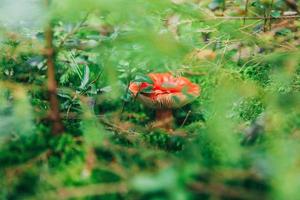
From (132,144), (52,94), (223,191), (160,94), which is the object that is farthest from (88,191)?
(160,94)

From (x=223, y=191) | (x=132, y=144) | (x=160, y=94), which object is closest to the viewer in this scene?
(x=223, y=191)

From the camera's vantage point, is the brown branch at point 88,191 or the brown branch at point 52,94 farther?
the brown branch at point 52,94

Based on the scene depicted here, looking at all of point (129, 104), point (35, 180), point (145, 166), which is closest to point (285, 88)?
point (129, 104)

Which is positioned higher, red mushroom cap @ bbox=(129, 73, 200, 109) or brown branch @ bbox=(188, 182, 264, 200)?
brown branch @ bbox=(188, 182, 264, 200)

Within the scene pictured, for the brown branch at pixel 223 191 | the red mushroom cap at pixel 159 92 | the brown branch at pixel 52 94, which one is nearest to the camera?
the brown branch at pixel 223 191

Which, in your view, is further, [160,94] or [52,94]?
[160,94]

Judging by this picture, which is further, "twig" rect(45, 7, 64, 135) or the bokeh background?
"twig" rect(45, 7, 64, 135)

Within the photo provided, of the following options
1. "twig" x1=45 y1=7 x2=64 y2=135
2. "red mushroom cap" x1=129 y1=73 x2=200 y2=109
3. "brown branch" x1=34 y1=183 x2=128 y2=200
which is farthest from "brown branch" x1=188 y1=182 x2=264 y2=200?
"red mushroom cap" x1=129 y1=73 x2=200 y2=109

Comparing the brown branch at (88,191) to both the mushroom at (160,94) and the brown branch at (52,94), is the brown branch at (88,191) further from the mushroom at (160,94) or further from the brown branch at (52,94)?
the mushroom at (160,94)

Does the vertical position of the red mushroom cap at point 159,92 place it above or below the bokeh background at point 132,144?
below

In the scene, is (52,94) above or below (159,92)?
above

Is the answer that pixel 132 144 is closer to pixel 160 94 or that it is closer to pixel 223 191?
pixel 223 191

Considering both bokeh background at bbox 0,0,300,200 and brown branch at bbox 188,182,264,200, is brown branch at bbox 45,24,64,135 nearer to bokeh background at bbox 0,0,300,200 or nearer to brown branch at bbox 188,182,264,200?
bokeh background at bbox 0,0,300,200

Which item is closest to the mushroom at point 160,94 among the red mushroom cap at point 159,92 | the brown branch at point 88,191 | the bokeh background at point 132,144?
the red mushroom cap at point 159,92
